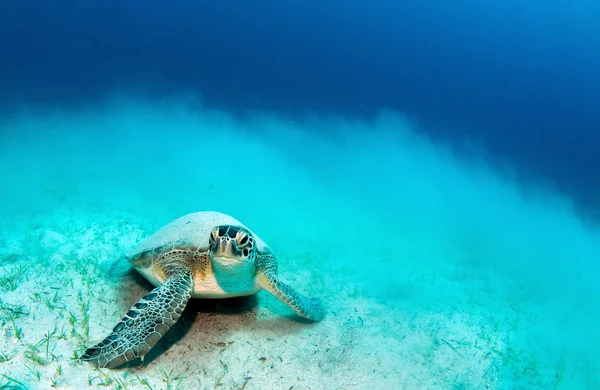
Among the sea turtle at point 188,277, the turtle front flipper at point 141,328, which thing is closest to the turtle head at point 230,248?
the sea turtle at point 188,277

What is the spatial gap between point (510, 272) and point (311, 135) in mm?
13342

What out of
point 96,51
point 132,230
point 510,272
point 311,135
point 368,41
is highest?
point 368,41

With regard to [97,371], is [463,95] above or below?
above

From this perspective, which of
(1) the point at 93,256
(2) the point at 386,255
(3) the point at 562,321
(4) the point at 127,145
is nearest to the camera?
(1) the point at 93,256

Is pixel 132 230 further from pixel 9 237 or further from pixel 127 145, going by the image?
pixel 127 145

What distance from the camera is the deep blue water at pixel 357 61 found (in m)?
26.1

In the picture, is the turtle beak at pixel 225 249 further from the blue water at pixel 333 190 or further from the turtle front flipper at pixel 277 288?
the blue water at pixel 333 190

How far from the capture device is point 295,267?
5.87m

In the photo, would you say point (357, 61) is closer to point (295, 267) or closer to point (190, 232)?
point (295, 267)

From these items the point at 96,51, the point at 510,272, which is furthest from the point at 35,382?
the point at 96,51

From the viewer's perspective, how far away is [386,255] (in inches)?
285

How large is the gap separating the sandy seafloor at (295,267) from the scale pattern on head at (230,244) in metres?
0.96

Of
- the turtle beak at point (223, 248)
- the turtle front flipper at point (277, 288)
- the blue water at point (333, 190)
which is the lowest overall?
the turtle beak at point (223, 248)

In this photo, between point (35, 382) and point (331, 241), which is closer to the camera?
point (35, 382)
